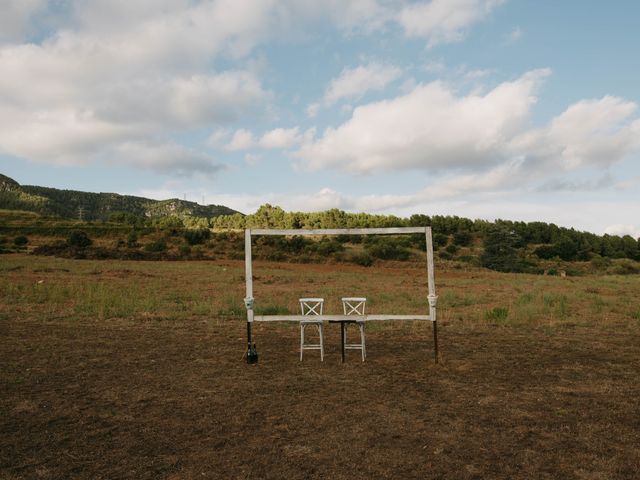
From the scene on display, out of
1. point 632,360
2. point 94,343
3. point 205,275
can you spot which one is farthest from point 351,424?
point 205,275

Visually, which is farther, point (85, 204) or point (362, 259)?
point (85, 204)

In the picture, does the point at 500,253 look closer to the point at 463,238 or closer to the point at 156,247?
the point at 463,238

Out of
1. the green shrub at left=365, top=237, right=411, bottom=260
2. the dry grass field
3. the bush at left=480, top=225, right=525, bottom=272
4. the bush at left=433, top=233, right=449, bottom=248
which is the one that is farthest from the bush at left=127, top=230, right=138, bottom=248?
Answer: the dry grass field

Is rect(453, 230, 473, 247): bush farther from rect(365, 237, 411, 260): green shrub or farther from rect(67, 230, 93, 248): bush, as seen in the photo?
rect(67, 230, 93, 248): bush

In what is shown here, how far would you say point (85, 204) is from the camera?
111250 mm

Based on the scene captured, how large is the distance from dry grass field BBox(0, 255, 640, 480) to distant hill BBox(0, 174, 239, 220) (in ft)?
325

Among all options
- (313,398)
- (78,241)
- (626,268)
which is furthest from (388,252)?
(313,398)

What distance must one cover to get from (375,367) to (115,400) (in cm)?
369

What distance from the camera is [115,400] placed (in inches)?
232

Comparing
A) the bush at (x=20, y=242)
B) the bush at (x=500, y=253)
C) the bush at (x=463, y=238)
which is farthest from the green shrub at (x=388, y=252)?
the bush at (x=20, y=242)

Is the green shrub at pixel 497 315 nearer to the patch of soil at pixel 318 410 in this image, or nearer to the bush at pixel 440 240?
the patch of soil at pixel 318 410

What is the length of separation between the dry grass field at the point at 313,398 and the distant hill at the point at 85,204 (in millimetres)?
99066

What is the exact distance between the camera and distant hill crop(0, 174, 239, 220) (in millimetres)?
100875

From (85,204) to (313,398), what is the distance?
118m
